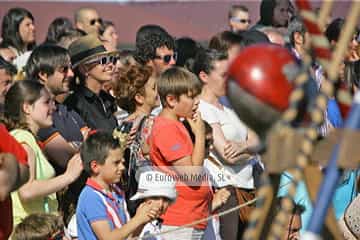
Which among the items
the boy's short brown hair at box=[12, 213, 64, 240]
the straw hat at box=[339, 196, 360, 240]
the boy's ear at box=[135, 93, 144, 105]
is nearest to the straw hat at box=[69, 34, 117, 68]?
the boy's ear at box=[135, 93, 144, 105]

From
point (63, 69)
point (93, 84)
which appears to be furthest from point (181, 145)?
point (63, 69)

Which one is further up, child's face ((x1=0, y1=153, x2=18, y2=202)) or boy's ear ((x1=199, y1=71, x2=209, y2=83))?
child's face ((x1=0, y1=153, x2=18, y2=202))

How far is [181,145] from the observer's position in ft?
25.7

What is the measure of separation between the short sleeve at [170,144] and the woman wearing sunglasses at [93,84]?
0.57 metres

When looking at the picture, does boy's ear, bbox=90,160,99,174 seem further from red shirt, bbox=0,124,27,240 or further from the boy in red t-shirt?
red shirt, bbox=0,124,27,240

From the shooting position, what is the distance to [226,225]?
336 inches

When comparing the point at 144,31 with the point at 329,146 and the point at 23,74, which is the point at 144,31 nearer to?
the point at 23,74

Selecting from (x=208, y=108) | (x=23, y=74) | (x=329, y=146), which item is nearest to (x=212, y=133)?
(x=208, y=108)

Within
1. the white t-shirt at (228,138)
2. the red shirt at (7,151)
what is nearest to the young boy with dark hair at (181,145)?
the white t-shirt at (228,138)

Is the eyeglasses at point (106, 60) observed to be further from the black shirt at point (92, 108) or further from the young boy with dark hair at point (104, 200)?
the young boy with dark hair at point (104, 200)

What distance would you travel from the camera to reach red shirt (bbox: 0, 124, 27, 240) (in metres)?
5.96

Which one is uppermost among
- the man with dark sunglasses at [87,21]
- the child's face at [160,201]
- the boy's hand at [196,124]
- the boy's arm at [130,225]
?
the boy's hand at [196,124]

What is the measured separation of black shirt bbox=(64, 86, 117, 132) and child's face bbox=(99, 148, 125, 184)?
770 millimetres

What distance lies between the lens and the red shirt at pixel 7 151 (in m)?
5.96
